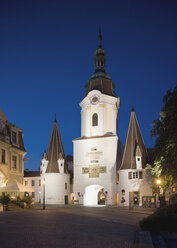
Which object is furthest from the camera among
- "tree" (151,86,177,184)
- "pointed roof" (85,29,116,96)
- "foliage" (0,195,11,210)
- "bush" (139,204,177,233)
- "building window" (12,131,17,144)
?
"pointed roof" (85,29,116,96)

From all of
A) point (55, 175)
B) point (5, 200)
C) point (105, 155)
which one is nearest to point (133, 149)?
point (105, 155)

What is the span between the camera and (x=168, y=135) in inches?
941

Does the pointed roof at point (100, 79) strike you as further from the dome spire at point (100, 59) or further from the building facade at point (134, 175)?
the building facade at point (134, 175)

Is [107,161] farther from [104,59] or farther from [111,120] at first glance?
[104,59]

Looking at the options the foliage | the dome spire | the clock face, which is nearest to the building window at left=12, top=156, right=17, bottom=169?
the foliage

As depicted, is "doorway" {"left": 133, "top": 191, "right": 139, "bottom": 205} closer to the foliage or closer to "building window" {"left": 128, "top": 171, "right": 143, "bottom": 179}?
"building window" {"left": 128, "top": 171, "right": 143, "bottom": 179}

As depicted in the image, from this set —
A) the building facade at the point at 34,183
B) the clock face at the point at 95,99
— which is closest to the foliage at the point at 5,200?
the clock face at the point at 95,99

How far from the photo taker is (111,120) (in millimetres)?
66188

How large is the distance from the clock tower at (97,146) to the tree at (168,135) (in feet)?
109

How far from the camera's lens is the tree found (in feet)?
74.6

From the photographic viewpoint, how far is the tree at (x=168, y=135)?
22.7 meters

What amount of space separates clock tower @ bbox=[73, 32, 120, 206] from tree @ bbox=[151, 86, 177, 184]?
33.1m

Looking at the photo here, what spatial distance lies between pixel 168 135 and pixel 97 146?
4039cm

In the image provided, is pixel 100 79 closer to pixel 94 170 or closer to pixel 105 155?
pixel 105 155
